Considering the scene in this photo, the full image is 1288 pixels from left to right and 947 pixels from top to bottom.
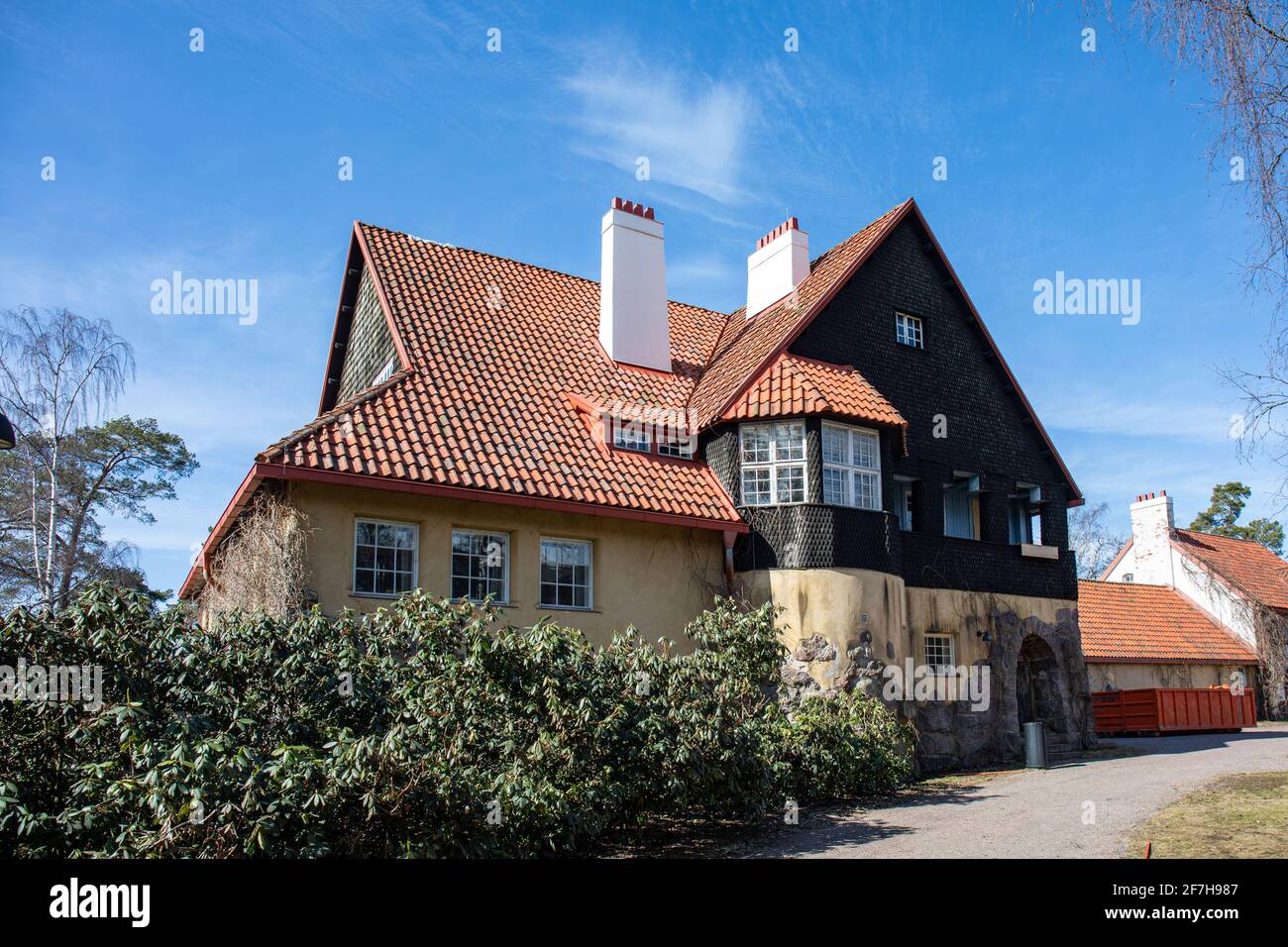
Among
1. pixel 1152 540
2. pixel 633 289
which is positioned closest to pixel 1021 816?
pixel 633 289

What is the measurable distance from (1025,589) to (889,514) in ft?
16.6

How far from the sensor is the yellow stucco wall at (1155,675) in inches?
1201

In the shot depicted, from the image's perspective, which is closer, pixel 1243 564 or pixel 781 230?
pixel 781 230

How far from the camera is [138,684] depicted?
855 centimetres

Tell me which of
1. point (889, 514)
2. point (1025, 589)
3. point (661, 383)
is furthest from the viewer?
point (1025, 589)

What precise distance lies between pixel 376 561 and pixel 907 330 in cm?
1193

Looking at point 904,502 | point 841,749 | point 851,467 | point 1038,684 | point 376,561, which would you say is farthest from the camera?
point 1038,684

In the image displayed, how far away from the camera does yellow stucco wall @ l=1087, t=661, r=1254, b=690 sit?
30.5 metres

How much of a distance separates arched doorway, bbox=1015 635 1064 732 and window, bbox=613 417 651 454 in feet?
31.7

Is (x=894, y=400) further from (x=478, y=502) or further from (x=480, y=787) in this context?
(x=480, y=787)

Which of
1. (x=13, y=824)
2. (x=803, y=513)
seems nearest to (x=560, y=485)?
(x=803, y=513)

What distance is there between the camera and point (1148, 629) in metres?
33.1

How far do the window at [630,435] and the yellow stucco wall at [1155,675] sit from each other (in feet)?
63.9

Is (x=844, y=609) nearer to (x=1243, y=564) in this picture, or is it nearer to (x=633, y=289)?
(x=633, y=289)
